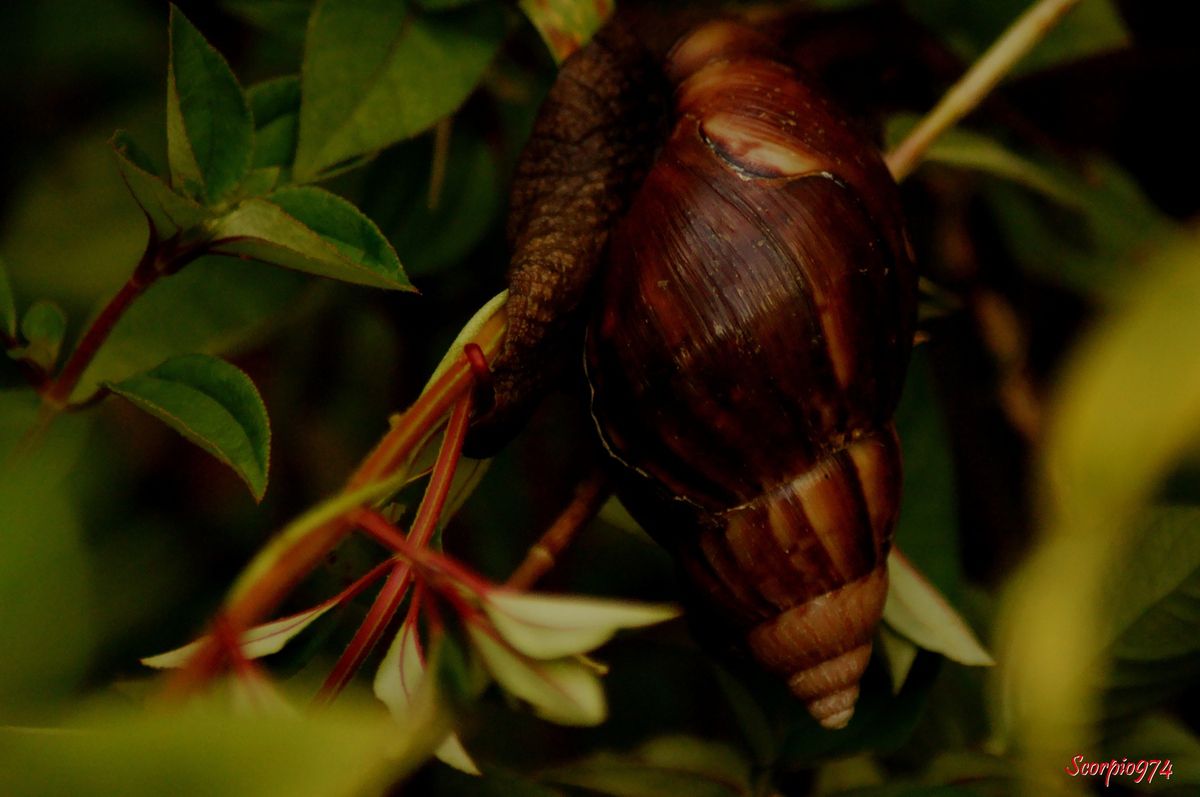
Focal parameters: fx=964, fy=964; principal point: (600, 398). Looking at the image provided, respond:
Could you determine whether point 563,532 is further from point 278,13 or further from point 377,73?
point 278,13

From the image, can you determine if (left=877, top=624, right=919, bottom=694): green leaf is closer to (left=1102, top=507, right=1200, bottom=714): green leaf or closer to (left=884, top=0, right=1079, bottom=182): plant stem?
(left=1102, top=507, right=1200, bottom=714): green leaf

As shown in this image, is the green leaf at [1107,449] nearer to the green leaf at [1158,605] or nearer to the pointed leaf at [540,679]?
the pointed leaf at [540,679]

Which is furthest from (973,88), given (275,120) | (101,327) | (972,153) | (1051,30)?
(101,327)

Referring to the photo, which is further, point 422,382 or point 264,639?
point 422,382

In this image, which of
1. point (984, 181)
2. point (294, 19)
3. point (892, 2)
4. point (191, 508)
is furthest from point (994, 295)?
point (191, 508)

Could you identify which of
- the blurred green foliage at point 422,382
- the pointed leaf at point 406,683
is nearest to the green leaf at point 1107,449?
the blurred green foliage at point 422,382
